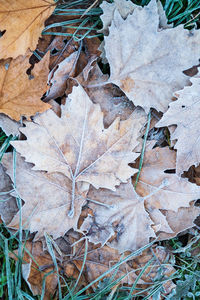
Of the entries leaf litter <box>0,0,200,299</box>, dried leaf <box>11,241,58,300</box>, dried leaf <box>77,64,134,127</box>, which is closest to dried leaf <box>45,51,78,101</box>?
leaf litter <box>0,0,200,299</box>

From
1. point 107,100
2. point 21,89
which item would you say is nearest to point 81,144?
point 107,100

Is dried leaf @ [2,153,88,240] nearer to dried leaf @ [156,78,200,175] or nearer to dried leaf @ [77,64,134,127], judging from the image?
dried leaf @ [77,64,134,127]

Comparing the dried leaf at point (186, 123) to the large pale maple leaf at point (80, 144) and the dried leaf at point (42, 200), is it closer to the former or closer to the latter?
the large pale maple leaf at point (80, 144)

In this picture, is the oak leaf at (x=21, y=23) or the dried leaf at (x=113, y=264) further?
the dried leaf at (x=113, y=264)

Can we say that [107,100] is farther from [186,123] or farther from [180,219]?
[180,219]

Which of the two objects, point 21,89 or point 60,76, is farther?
point 60,76

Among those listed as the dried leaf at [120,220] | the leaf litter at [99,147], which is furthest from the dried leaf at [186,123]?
the dried leaf at [120,220]
